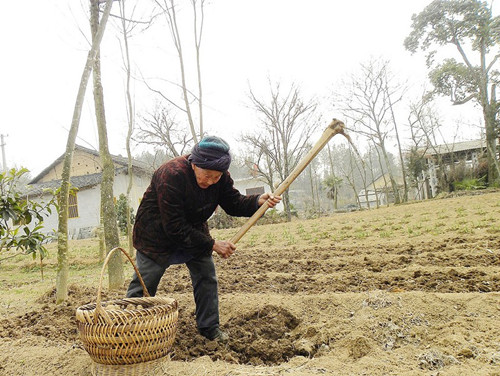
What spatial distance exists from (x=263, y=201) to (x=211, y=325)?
1.11m

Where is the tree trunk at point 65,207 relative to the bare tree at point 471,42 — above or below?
below

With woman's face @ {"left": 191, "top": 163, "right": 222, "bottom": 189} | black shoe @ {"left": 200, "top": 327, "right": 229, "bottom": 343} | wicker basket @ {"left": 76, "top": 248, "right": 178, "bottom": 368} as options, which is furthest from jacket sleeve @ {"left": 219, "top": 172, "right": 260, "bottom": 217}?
wicker basket @ {"left": 76, "top": 248, "right": 178, "bottom": 368}

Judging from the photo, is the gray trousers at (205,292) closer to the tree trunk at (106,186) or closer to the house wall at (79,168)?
the tree trunk at (106,186)

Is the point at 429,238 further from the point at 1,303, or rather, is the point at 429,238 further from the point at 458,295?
the point at 1,303

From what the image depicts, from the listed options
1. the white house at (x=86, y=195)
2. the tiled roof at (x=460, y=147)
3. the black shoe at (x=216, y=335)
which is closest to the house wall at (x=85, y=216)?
the white house at (x=86, y=195)

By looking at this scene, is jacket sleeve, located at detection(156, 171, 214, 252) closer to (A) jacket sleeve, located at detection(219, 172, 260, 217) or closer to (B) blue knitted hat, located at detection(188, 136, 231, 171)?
(B) blue knitted hat, located at detection(188, 136, 231, 171)

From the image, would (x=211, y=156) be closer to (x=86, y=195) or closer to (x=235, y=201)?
(x=235, y=201)

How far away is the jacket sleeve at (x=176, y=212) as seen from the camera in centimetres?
292

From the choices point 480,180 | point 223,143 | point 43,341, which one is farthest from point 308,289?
point 480,180

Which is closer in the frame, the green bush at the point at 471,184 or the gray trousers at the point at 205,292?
the gray trousers at the point at 205,292

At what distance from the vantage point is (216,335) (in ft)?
10.7

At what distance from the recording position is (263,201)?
10.9ft

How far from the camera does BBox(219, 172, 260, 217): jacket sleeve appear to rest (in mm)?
3381

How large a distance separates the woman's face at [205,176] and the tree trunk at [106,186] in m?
2.61
